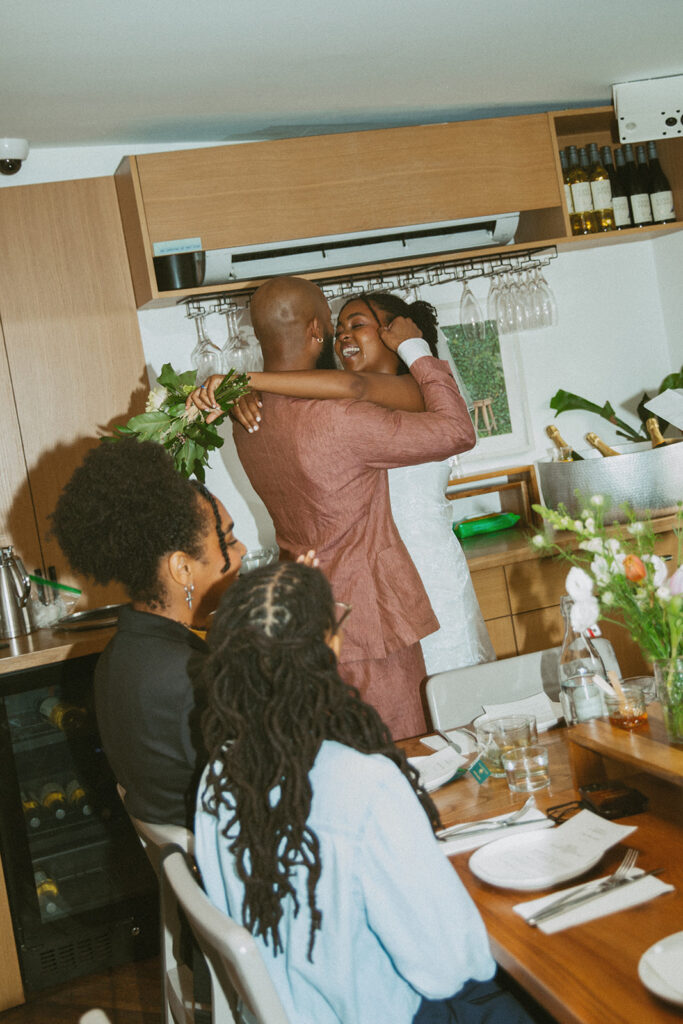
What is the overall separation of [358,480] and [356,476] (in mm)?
19

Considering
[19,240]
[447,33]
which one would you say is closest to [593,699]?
[447,33]

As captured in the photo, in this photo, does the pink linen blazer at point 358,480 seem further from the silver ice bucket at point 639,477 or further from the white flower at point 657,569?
the silver ice bucket at point 639,477

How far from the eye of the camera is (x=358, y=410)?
2121mm

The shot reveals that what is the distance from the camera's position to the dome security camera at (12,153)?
313cm

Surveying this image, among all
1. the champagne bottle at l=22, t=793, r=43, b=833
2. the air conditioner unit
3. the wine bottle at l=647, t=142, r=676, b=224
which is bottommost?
the champagne bottle at l=22, t=793, r=43, b=833

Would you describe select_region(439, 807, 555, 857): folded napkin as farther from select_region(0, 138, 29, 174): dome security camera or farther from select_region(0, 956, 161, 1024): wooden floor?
select_region(0, 138, 29, 174): dome security camera

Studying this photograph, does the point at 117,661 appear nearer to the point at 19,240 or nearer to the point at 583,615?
the point at 583,615

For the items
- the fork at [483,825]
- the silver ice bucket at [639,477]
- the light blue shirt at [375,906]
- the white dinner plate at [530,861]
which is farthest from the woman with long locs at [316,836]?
the silver ice bucket at [639,477]

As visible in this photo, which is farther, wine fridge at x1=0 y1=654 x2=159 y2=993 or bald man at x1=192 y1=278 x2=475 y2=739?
wine fridge at x1=0 y1=654 x2=159 y2=993

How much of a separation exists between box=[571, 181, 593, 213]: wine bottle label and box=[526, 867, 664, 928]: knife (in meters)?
2.95

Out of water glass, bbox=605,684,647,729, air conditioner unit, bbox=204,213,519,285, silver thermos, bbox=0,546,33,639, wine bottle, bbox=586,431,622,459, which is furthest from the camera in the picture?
wine bottle, bbox=586,431,622,459

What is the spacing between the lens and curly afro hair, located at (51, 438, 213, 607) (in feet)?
5.41

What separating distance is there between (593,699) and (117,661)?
0.79m

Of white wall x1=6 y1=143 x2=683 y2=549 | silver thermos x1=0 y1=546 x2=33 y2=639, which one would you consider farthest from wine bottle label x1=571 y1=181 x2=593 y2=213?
silver thermos x1=0 y1=546 x2=33 y2=639
